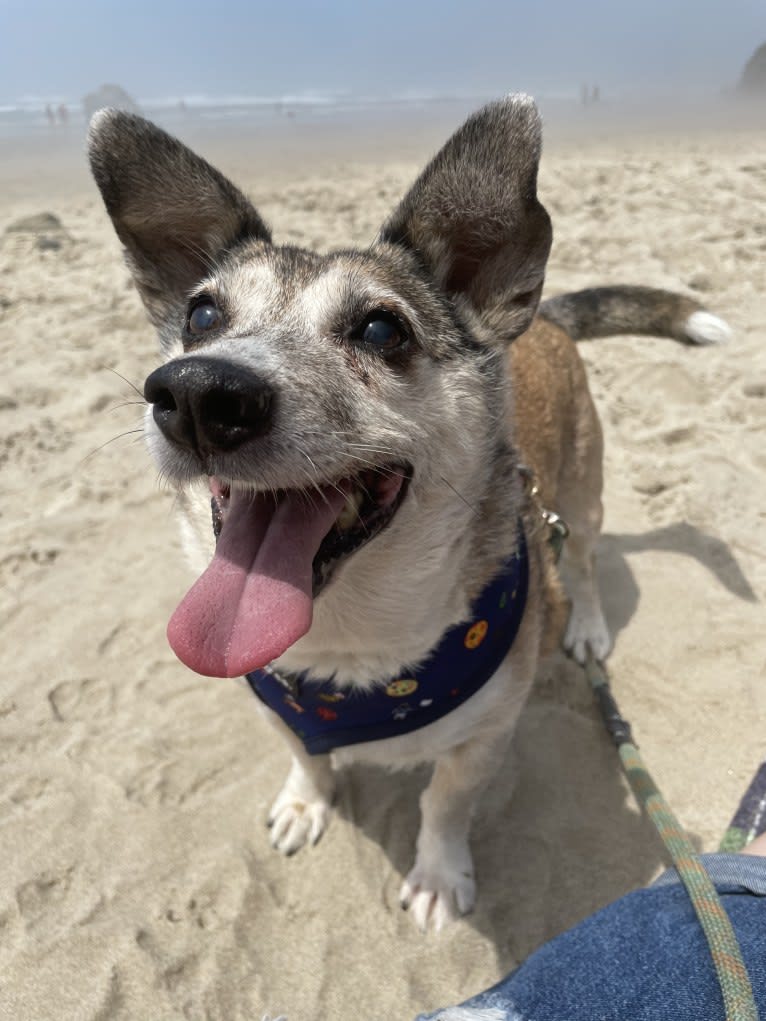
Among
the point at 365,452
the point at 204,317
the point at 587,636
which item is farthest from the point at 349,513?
the point at 587,636

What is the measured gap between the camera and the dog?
66.0 inches

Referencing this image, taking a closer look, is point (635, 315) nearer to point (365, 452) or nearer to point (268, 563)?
point (365, 452)

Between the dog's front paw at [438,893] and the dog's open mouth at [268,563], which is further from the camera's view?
the dog's front paw at [438,893]

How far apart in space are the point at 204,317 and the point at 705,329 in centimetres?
271

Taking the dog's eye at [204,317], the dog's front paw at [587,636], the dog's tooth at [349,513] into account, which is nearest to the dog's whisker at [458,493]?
the dog's tooth at [349,513]

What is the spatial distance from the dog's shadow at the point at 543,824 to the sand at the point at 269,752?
0.03 ft

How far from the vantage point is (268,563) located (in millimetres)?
1714

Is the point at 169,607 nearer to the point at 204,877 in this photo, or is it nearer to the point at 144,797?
the point at 144,797

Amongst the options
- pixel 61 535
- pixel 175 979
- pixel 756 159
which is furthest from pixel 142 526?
pixel 756 159

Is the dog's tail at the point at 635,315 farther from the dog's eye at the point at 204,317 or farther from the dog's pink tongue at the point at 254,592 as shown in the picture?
the dog's pink tongue at the point at 254,592

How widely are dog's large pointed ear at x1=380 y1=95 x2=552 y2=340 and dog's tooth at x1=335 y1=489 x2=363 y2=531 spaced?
925 mm

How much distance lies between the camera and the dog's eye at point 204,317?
2.20 meters

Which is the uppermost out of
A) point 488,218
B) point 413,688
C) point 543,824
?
point 488,218

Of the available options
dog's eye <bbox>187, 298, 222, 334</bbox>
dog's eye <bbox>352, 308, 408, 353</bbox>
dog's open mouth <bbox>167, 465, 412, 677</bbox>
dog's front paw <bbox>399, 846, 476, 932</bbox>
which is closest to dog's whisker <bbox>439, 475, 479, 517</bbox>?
dog's open mouth <bbox>167, 465, 412, 677</bbox>
